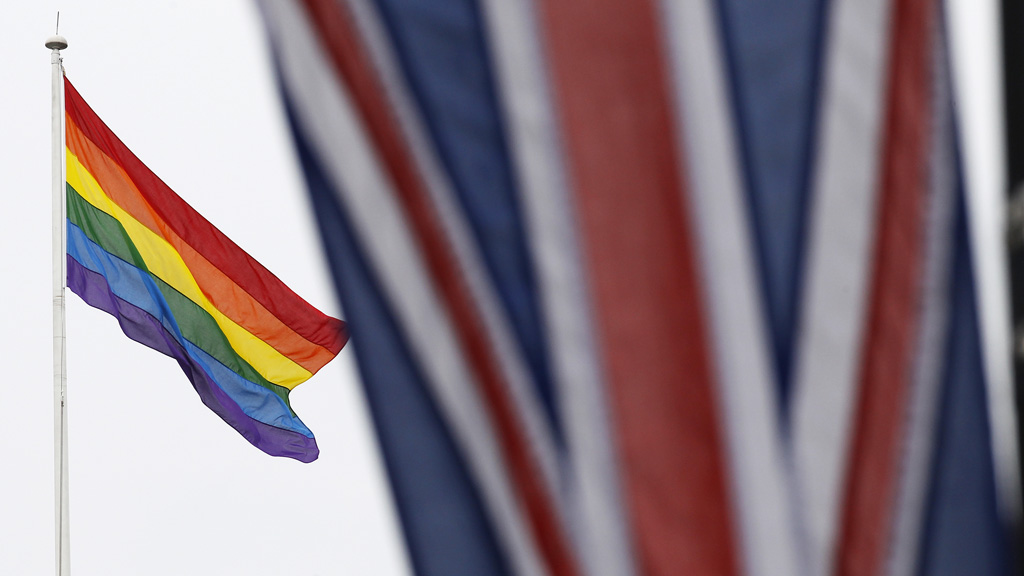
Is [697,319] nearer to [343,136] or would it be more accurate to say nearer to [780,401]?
[780,401]

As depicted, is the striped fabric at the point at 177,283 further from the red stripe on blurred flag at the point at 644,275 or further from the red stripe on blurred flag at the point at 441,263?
the red stripe on blurred flag at the point at 644,275

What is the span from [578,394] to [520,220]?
39cm

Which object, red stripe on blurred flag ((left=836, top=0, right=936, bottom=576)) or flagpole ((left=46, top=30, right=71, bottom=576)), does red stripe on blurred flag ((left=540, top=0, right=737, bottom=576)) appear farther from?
flagpole ((left=46, top=30, right=71, bottom=576))

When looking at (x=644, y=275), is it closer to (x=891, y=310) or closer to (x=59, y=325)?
(x=891, y=310)

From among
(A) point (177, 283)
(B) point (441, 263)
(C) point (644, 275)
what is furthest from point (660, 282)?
(A) point (177, 283)

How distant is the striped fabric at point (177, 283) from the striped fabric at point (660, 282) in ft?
29.1

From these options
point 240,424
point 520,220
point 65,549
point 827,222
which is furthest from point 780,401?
point 65,549

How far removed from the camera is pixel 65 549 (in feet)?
46.6

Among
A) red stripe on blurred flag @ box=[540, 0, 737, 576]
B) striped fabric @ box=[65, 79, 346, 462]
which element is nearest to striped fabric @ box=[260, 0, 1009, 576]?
red stripe on blurred flag @ box=[540, 0, 737, 576]

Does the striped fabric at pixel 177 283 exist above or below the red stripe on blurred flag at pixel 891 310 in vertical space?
above

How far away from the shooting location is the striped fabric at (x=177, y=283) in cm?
1188

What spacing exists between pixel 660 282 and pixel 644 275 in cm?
4

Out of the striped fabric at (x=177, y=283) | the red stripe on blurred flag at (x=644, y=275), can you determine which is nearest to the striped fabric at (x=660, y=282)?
the red stripe on blurred flag at (x=644, y=275)

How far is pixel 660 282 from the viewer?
306 centimetres
